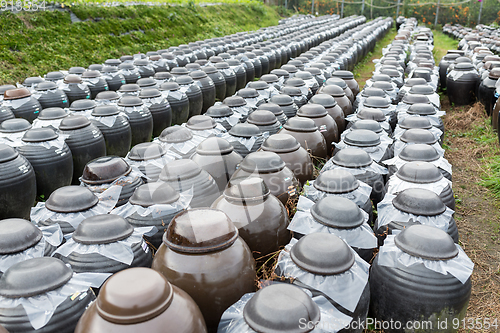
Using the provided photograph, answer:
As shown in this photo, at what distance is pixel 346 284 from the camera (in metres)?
2.65

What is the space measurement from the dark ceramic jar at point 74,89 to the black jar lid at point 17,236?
17.7 ft

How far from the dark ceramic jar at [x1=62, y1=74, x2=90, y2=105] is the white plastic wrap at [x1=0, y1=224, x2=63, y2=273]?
5.25 metres

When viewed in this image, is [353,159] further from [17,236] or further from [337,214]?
[17,236]

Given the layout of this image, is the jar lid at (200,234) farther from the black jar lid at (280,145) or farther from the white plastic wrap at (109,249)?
the black jar lid at (280,145)

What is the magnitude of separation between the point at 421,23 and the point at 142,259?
3620 cm

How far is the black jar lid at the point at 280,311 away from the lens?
82.5 inches

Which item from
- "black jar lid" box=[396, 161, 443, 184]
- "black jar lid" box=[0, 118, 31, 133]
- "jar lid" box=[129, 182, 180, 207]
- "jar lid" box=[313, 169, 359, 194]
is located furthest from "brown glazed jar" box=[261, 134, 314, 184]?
"black jar lid" box=[0, 118, 31, 133]

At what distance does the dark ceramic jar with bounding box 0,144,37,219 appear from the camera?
446 centimetres

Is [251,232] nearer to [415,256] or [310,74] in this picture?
[415,256]

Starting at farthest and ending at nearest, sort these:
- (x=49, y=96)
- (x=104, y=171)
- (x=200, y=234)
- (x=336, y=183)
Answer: (x=49, y=96)
(x=104, y=171)
(x=336, y=183)
(x=200, y=234)

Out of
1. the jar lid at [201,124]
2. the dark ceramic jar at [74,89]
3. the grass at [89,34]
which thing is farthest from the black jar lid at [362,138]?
the grass at [89,34]

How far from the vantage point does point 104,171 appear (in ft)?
13.8

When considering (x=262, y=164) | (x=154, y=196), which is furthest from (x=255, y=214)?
(x=154, y=196)

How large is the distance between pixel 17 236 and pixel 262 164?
89.4 inches
